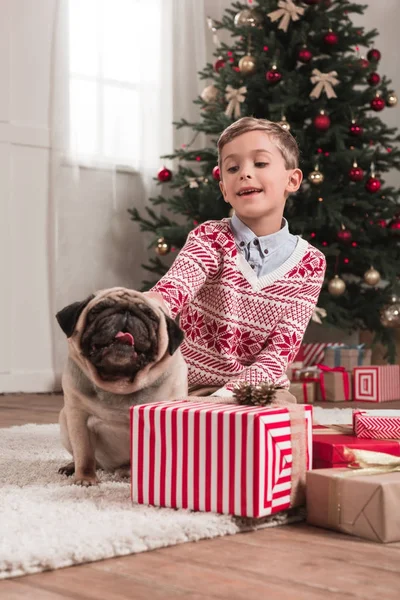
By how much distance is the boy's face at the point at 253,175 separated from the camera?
169 centimetres

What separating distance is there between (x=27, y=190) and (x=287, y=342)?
236 centimetres

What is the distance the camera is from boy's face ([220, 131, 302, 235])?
169 centimetres

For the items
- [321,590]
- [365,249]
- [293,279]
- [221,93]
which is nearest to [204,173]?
[221,93]

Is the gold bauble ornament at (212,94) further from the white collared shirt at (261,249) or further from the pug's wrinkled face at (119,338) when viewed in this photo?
the pug's wrinkled face at (119,338)

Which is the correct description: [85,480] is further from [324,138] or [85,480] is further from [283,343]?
[324,138]

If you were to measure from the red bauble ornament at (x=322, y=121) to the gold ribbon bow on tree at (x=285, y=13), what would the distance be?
15.6 inches

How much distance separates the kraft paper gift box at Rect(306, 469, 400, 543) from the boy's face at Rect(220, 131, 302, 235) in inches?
26.1

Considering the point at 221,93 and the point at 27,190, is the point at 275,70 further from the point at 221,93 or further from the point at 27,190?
the point at 27,190

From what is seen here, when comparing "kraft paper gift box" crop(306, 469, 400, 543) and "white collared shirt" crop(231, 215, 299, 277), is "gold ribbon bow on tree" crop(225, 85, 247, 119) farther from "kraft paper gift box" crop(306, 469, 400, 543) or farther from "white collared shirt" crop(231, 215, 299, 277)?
"kraft paper gift box" crop(306, 469, 400, 543)

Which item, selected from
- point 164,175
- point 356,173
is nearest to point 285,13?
point 356,173

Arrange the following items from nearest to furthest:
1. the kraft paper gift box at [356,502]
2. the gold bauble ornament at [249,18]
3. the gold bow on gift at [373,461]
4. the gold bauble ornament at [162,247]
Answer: the kraft paper gift box at [356,502]
the gold bow on gift at [373,461]
the gold bauble ornament at [249,18]
the gold bauble ornament at [162,247]

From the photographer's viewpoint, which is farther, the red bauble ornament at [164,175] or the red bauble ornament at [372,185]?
the red bauble ornament at [164,175]

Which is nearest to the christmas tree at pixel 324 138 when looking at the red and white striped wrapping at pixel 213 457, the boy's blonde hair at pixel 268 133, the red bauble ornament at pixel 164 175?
the red bauble ornament at pixel 164 175

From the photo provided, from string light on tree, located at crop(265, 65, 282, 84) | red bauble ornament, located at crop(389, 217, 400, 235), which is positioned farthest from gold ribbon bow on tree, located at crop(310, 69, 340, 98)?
red bauble ornament, located at crop(389, 217, 400, 235)
